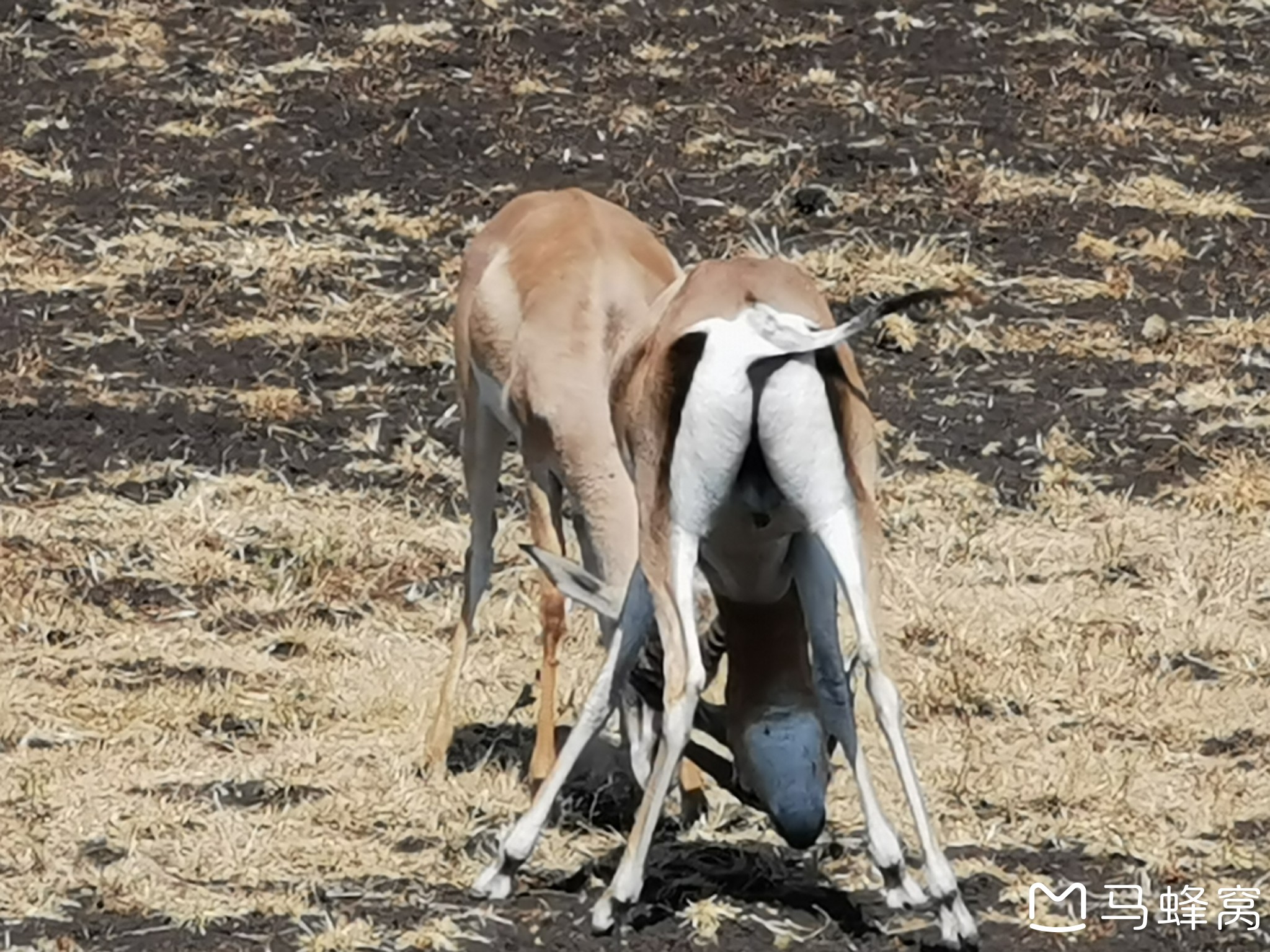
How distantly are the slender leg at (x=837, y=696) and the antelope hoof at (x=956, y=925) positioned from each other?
0.20 meters

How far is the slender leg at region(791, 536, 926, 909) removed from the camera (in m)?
6.03

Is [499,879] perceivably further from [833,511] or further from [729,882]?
[833,511]

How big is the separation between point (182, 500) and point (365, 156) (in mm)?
4406

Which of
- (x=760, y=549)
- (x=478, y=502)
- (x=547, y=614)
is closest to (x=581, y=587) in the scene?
(x=760, y=549)

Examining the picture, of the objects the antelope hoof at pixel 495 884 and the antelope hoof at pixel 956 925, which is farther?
the antelope hoof at pixel 495 884

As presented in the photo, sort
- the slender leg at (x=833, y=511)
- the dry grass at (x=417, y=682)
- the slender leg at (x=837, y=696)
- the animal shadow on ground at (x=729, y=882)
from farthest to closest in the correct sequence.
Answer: the dry grass at (x=417, y=682), the animal shadow on ground at (x=729, y=882), the slender leg at (x=837, y=696), the slender leg at (x=833, y=511)

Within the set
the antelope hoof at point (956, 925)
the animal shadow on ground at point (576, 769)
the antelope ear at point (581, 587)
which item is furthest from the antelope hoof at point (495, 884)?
the antelope hoof at point (956, 925)

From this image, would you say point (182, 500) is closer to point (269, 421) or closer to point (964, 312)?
point (269, 421)

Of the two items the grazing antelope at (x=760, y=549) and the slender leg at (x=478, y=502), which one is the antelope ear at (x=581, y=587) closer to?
the grazing antelope at (x=760, y=549)

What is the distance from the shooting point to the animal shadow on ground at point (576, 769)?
23.1ft

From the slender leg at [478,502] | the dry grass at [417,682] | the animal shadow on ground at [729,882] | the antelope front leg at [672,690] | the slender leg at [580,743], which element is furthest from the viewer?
the slender leg at [478,502]

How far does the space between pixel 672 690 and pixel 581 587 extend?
27.4 inches

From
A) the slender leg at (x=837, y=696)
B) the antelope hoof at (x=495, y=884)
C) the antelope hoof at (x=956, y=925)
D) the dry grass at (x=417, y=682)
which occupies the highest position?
the slender leg at (x=837, y=696)

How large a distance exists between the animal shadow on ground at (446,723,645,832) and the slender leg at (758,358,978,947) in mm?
1199
